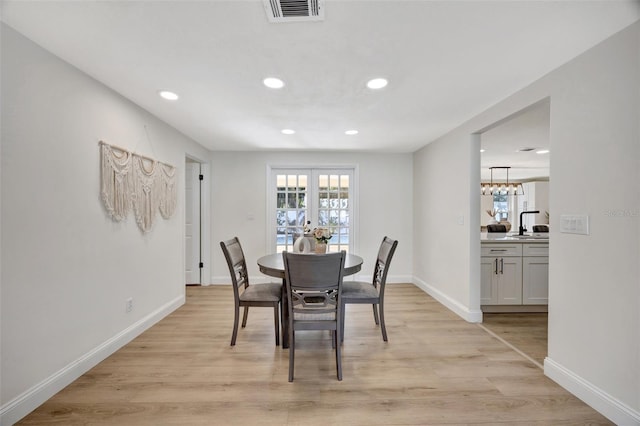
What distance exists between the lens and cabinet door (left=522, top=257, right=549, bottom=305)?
11.2ft

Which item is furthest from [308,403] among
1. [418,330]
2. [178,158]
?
[178,158]

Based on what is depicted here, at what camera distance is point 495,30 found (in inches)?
62.9

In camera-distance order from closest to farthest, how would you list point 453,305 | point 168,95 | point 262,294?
point 168,95 < point 262,294 < point 453,305

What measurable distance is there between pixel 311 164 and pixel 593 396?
409 centimetres

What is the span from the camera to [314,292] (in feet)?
7.12

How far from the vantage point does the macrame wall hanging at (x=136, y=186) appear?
236 centimetres

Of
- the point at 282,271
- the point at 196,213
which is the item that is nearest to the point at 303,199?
the point at 196,213

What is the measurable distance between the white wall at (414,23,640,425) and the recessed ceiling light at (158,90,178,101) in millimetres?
2947

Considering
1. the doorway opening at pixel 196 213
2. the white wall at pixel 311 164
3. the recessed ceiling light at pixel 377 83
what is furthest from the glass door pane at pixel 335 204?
the recessed ceiling light at pixel 377 83

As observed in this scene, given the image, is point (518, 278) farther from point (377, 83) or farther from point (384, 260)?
point (377, 83)

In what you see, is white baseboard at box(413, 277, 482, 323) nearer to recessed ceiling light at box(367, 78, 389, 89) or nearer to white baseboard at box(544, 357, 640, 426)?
white baseboard at box(544, 357, 640, 426)

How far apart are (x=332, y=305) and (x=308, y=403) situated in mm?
632

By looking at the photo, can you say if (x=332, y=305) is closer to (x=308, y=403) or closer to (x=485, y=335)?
(x=308, y=403)

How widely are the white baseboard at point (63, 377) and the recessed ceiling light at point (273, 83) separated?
8.12ft
